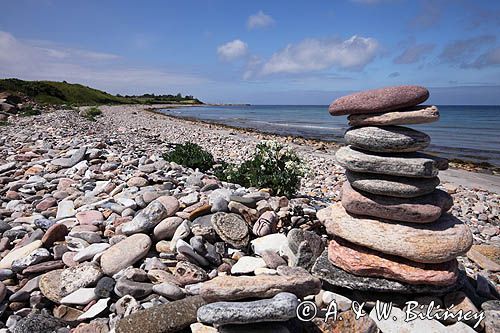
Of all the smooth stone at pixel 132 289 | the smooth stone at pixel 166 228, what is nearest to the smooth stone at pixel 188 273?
the smooth stone at pixel 132 289

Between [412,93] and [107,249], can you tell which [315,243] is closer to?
[412,93]

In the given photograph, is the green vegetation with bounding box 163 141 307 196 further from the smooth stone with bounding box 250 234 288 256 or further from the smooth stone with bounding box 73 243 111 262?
the smooth stone with bounding box 73 243 111 262

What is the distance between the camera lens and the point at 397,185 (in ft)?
12.7

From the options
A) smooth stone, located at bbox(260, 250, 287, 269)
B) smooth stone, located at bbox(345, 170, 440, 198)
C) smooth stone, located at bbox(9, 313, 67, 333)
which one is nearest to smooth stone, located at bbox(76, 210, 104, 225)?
smooth stone, located at bbox(9, 313, 67, 333)

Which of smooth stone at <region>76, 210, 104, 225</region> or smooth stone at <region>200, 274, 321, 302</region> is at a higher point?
smooth stone at <region>200, 274, 321, 302</region>

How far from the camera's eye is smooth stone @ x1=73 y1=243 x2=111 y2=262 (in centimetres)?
446

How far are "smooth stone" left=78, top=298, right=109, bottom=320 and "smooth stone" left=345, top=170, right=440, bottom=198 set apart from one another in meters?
3.11

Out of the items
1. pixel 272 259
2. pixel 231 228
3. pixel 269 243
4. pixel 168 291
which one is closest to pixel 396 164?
pixel 272 259

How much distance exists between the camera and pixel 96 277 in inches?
161

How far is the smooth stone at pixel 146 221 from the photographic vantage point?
481cm

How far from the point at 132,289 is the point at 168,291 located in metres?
0.39

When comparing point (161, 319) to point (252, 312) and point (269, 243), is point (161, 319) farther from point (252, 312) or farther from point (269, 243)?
point (269, 243)

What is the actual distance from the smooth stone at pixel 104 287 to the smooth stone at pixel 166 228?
945mm

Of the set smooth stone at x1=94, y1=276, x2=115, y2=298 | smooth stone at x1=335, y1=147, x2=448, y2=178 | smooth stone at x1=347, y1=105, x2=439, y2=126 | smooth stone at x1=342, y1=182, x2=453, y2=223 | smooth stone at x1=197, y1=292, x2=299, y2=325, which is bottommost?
smooth stone at x1=94, y1=276, x2=115, y2=298
